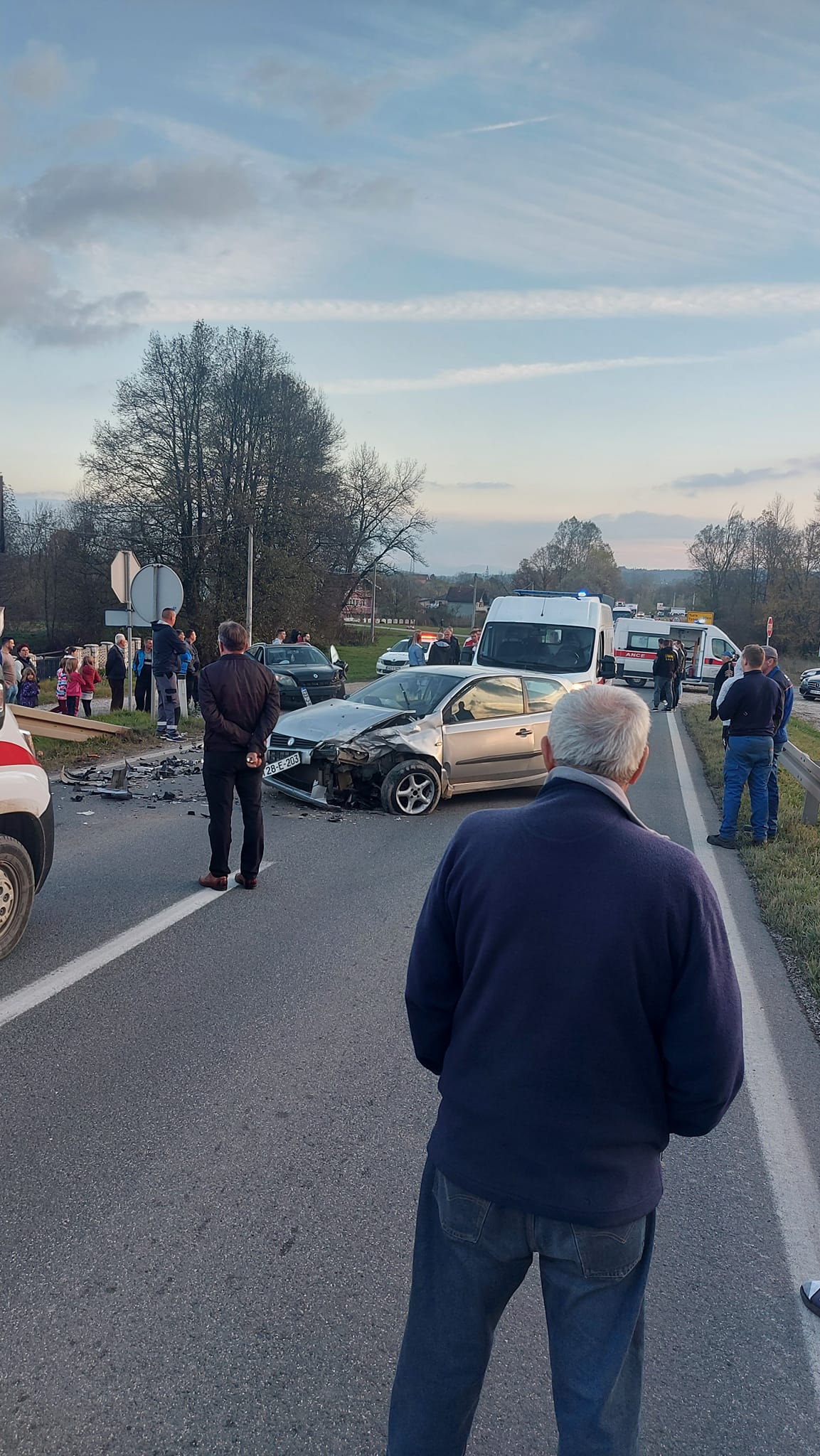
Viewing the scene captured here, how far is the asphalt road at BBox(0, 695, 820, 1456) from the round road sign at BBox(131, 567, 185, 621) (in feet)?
35.5

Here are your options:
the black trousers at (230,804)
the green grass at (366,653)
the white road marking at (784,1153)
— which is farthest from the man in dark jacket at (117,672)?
the green grass at (366,653)

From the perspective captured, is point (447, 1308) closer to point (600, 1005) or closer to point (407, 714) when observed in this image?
point (600, 1005)

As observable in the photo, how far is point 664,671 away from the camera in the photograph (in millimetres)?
25125

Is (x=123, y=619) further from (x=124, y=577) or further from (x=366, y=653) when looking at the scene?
(x=366, y=653)

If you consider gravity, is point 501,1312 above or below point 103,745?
above

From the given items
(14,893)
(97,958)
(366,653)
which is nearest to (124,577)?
(14,893)

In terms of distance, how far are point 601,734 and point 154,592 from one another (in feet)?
49.4

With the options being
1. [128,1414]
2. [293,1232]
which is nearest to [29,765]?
[293,1232]

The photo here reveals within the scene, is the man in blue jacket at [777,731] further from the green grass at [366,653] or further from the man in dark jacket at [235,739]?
the green grass at [366,653]

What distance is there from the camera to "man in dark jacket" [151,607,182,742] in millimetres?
15227

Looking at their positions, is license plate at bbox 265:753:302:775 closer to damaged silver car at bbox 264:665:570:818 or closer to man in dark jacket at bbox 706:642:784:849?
damaged silver car at bbox 264:665:570:818

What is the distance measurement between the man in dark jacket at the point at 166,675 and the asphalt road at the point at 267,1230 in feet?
31.0

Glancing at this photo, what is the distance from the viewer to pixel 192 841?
342 inches

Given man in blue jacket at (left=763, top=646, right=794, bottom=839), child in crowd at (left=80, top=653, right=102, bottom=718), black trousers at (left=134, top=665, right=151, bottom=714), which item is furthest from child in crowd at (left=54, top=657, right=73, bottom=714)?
man in blue jacket at (left=763, top=646, right=794, bottom=839)
